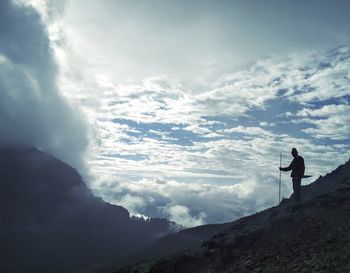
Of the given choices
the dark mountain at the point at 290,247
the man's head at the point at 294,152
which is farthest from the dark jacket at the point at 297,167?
the dark mountain at the point at 290,247

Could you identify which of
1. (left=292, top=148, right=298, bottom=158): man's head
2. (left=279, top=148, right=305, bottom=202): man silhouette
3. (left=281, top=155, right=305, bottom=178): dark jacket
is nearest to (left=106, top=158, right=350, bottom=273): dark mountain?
(left=279, top=148, right=305, bottom=202): man silhouette

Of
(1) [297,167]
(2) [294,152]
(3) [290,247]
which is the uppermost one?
(2) [294,152]

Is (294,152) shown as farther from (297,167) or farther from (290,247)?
(290,247)

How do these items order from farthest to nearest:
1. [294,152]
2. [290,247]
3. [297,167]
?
[297,167]
[294,152]
[290,247]

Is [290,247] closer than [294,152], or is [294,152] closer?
[290,247]

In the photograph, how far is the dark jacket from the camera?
34969 millimetres

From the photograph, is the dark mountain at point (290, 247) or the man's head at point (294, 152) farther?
the man's head at point (294, 152)

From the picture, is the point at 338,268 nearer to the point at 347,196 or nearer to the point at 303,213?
the point at 303,213

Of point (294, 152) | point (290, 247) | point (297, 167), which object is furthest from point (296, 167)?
point (290, 247)

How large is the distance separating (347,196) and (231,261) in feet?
50.6

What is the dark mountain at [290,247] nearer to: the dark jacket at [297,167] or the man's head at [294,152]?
the dark jacket at [297,167]

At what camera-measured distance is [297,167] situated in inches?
1379

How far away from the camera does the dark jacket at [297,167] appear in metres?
35.0

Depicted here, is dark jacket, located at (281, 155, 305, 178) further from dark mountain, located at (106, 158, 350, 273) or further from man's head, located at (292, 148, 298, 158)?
dark mountain, located at (106, 158, 350, 273)
